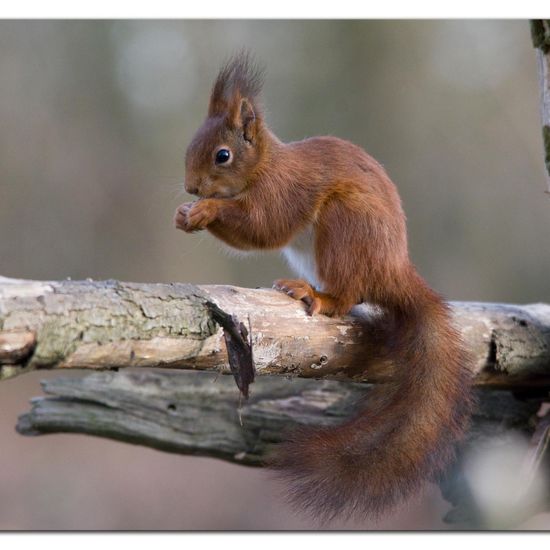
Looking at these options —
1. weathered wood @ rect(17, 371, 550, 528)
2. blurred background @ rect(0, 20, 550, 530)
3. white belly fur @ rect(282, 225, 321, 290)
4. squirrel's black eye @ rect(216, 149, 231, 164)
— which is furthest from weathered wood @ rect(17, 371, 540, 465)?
blurred background @ rect(0, 20, 550, 530)

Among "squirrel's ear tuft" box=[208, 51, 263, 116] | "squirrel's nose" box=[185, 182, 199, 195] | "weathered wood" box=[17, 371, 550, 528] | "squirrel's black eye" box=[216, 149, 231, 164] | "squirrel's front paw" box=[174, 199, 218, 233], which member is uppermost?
"squirrel's ear tuft" box=[208, 51, 263, 116]

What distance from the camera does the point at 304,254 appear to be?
2131mm

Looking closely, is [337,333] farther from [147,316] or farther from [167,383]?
[167,383]

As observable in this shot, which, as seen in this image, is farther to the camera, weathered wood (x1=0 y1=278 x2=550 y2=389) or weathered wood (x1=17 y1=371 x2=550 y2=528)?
weathered wood (x1=17 y1=371 x2=550 y2=528)

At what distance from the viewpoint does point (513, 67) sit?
15.3 feet

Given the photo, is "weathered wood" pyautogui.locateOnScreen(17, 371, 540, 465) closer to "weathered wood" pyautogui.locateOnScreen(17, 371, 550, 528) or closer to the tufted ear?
"weathered wood" pyautogui.locateOnScreen(17, 371, 550, 528)

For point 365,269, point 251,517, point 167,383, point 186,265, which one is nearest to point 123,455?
point 251,517

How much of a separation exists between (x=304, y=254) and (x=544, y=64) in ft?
2.88

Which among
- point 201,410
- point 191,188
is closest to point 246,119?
point 191,188

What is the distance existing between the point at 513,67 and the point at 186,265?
97.1 inches

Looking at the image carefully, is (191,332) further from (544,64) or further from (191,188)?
(544,64)

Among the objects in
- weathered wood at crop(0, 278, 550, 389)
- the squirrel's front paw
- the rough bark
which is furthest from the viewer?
the rough bark

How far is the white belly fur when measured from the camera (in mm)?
2062

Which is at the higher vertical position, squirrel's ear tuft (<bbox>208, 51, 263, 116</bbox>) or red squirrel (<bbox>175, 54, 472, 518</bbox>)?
squirrel's ear tuft (<bbox>208, 51, 263, 116</bbox>)
